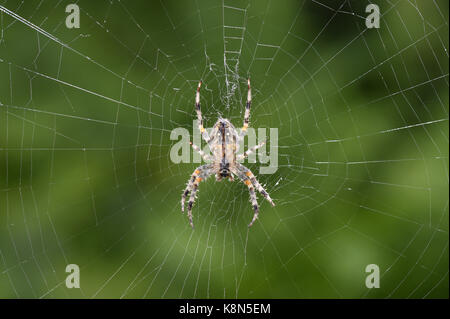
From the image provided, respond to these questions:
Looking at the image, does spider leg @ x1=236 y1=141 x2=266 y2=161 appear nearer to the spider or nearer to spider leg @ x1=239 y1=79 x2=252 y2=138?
the spider

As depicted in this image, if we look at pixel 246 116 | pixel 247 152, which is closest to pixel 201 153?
pixel 247 152

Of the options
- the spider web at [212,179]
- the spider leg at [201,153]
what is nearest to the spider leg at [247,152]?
the spider leg at [201,153]

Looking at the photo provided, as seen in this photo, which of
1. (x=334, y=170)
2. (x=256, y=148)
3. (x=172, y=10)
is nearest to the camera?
(x=256, y=148)

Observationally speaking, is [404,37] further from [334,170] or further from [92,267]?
[92,267]

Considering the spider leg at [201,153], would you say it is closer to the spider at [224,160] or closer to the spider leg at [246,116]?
the spider at [224,160]

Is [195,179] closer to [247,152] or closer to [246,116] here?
[247,152]

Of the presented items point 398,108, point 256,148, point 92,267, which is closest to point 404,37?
point 398,108
